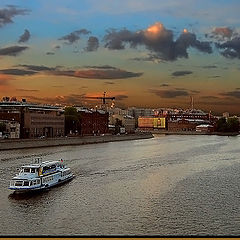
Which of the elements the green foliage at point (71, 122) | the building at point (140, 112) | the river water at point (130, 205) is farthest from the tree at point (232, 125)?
the building at point (140, 112)

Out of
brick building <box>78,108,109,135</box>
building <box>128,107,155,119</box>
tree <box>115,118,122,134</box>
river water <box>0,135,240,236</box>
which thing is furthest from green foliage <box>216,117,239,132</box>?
building <box>128,107,155,119</box>

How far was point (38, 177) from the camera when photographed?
34.3ft

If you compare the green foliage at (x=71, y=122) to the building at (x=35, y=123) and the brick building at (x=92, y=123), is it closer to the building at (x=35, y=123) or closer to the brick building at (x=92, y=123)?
the brick building at (x=92, y=123)

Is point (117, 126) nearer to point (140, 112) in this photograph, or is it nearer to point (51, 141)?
point (51, 141)

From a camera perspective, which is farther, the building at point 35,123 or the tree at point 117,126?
the tree at point 117,126

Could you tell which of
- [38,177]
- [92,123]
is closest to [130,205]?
[38,177]

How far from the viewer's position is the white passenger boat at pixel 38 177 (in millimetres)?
10031

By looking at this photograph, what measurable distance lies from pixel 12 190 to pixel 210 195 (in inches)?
169

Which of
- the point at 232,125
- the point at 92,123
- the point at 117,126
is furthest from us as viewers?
the point at 232,125

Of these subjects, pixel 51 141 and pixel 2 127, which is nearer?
pixel 2 127

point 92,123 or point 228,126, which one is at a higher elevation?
point 92,123

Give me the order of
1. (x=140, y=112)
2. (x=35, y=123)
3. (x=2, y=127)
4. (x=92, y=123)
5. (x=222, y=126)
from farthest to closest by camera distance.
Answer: (x=140, y=112) → (x=222, y=126) → (x=92, y=123) → (x=35, y=123) → (x=2, y=127)

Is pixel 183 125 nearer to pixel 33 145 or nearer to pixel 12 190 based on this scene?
pixel 33 145

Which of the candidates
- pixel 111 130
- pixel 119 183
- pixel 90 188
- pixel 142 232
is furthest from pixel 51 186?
pixel 111 130
